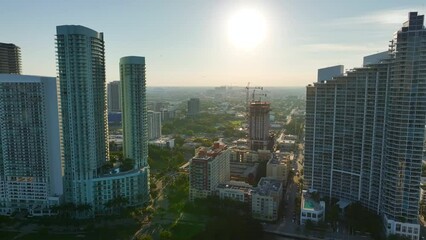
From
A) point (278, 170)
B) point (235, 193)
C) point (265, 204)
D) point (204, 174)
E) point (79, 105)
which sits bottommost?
point (265, 204)

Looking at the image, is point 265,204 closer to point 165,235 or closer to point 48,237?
point 165,235

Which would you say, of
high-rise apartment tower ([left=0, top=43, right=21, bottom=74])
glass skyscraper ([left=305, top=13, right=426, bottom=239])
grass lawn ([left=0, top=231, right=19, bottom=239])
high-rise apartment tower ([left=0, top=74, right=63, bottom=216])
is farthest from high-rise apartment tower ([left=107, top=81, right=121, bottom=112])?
glass skyscraper ([left=305, top=13, right=426, bottom=239])

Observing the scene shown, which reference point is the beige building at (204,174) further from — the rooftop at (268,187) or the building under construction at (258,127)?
the building under construction at (258,127)

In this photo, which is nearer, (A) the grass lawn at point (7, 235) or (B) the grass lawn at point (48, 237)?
(B) the grass lawn at point (48, 237)

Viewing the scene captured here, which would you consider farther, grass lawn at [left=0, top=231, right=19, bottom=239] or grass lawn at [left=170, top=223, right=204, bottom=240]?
grass lawn at [left=0, top=231, right=19, bottom=239]

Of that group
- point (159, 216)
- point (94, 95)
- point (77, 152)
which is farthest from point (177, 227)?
point (94, 95)

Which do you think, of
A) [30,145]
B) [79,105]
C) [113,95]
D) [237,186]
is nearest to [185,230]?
[237,186]

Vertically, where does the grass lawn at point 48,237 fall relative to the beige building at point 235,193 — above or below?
below

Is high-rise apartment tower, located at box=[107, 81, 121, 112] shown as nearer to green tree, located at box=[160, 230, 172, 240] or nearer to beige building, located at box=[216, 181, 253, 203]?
beige building, located at box=[216, 181, 253, 203]

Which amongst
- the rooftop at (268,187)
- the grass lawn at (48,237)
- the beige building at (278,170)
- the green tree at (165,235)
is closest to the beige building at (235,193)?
the rooftop at (268,187)
